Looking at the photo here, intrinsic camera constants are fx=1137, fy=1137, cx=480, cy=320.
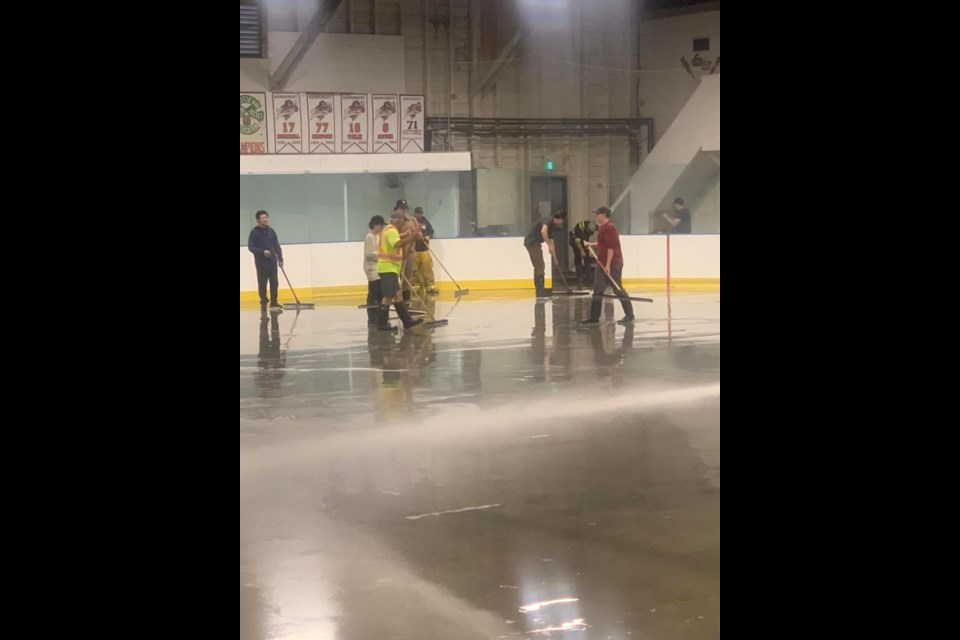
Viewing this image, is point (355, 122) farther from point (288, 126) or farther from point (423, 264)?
point (423, 264)

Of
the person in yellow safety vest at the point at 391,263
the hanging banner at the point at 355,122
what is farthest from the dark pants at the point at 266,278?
the hanging banner at the point at 355,122

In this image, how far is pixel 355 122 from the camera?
1995 centimetres

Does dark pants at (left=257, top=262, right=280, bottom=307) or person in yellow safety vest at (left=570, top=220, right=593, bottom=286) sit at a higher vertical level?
person in yellow safety vest at (left=570, top=220, right=593, bottom=286)

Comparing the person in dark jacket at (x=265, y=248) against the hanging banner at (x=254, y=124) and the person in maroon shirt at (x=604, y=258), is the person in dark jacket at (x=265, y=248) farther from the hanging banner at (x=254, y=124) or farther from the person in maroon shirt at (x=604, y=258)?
the person in maroon shirt at (x=604, y=258)

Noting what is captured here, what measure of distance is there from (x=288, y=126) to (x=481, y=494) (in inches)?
584

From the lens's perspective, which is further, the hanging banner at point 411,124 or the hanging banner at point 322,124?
the hanging banner at point 411,124

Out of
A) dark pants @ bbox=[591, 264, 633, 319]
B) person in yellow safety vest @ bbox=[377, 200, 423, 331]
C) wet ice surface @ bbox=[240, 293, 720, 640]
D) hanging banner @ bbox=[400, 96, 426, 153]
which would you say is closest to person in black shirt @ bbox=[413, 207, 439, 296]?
hanging banner @ bbox=[400, 96, 426, 153]

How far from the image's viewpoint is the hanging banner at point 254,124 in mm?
19325

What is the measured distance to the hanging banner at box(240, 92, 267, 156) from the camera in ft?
63.4

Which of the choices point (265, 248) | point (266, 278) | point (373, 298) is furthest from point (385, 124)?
point (373, 298)

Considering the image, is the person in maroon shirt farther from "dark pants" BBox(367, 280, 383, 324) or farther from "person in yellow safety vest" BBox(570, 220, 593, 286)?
"person in yellow safety vest" BBox(570, 220, 593, 286)

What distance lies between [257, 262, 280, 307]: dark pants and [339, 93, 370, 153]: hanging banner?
13.2 ft

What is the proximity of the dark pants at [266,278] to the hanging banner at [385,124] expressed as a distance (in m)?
4.50
